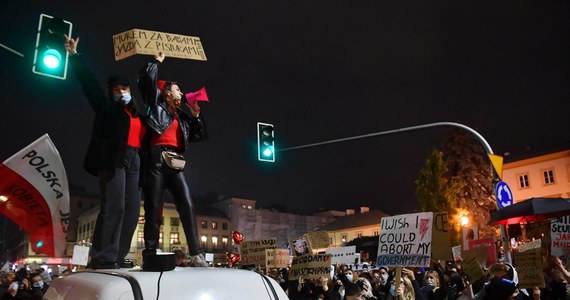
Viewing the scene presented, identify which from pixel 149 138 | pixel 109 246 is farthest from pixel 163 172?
pixel 109 246

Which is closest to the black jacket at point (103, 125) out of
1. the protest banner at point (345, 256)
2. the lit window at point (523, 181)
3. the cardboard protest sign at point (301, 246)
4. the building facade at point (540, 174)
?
the cardboard protest sign at point (301, 246)

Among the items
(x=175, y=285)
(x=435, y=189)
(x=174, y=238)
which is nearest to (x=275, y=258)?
(x=175, y=285)

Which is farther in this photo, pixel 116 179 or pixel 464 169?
pixel 464 169

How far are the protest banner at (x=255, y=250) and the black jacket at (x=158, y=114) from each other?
5.67m

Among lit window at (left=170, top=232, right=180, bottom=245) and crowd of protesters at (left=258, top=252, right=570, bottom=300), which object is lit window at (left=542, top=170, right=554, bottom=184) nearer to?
crowd of protesters at (left=258, top=252, right=570, bottom=300)

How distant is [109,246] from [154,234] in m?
0.47

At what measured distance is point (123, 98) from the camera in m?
5.04

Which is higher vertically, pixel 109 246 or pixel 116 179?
pixel 116 179

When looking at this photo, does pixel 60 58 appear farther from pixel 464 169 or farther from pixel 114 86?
pixel 464 169

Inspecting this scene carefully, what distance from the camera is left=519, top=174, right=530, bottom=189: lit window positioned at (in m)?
57.5

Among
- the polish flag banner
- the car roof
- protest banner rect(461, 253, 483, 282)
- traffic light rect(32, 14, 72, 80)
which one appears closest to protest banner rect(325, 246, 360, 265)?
protest banner rect(461, 253, 483, 282)

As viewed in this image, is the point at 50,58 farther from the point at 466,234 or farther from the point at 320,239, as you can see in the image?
the point at 466,234

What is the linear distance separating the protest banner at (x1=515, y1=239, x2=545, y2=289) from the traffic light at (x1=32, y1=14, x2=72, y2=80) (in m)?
8.16

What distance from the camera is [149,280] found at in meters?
2.65
